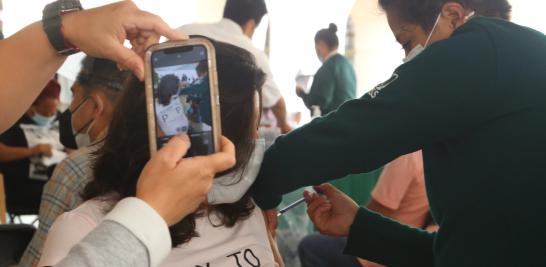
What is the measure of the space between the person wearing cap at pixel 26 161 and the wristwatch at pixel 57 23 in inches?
98.5

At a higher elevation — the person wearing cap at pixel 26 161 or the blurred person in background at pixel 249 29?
the blurred person in background at pixel 249 29

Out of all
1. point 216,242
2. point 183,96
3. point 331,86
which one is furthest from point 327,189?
point 331,86

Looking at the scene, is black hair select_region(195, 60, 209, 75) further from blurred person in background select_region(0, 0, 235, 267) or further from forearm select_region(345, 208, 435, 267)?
forearm select_region(345, 208, 435, 267)

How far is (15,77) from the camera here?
31.7 inches

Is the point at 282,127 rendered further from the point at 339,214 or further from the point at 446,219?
the point at 446,219

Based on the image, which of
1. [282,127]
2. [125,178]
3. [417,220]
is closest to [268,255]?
[125,178]

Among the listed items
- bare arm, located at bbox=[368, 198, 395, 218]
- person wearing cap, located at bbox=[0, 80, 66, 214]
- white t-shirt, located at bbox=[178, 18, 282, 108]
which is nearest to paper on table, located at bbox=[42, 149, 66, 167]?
person wearing cap, located at bbox=[0, 80, 66, 214]

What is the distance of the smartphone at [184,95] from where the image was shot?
0.67m

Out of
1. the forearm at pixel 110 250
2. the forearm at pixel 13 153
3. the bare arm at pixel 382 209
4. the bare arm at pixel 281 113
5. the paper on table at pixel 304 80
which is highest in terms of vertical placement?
the forearm at pixel 110 250

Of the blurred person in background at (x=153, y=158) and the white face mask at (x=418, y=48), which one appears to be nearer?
the blurred person in background at (x=153, y=158)

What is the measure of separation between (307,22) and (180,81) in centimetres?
382

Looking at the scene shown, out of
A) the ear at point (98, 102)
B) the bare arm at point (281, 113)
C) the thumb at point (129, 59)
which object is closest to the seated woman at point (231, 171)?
the thumb at point (129, 59)

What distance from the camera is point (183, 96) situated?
2.30 ft

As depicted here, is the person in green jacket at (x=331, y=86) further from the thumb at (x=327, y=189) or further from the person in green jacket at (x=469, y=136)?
the person in green jacket at (x=469, y=136)
